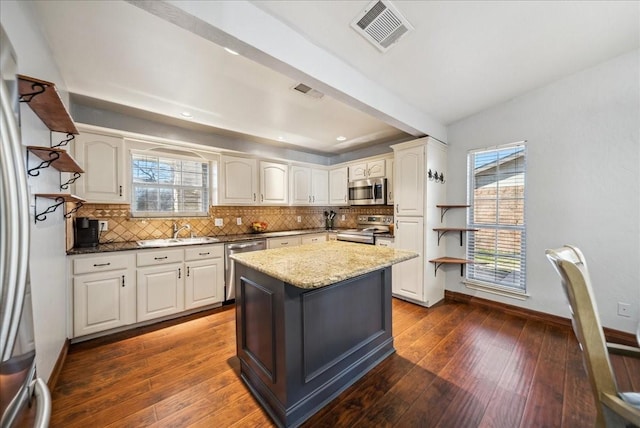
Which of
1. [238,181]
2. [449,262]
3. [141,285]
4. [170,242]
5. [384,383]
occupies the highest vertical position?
[238,181]

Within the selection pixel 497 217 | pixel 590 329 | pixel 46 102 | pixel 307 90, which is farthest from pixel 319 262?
pixel 497 217

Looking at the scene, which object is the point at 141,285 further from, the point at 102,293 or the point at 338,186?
the point at 338,186

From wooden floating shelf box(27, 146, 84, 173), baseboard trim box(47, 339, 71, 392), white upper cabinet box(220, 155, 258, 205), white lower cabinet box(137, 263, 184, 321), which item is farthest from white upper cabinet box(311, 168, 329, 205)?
baseboard trim box(47, 339, 71, 392)

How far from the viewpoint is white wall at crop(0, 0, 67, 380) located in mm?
1312

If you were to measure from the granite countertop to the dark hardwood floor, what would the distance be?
96cm

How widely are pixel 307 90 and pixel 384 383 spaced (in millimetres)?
2656

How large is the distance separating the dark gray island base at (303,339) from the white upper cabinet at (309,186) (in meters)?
2.62

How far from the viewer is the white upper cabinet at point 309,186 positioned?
440cm

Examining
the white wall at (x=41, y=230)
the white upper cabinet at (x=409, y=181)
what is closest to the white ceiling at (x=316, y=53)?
the white wall at (x=41, y=230)

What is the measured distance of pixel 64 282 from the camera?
2.16 m

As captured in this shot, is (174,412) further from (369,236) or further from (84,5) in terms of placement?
(369,236)

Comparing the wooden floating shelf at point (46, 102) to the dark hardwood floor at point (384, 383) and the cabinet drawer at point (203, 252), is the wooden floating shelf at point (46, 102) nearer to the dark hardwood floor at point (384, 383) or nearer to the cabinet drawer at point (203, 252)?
the cabinet drawer at point (203, 252)

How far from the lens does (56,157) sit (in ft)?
4.95

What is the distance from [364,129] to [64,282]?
3.77 metres
